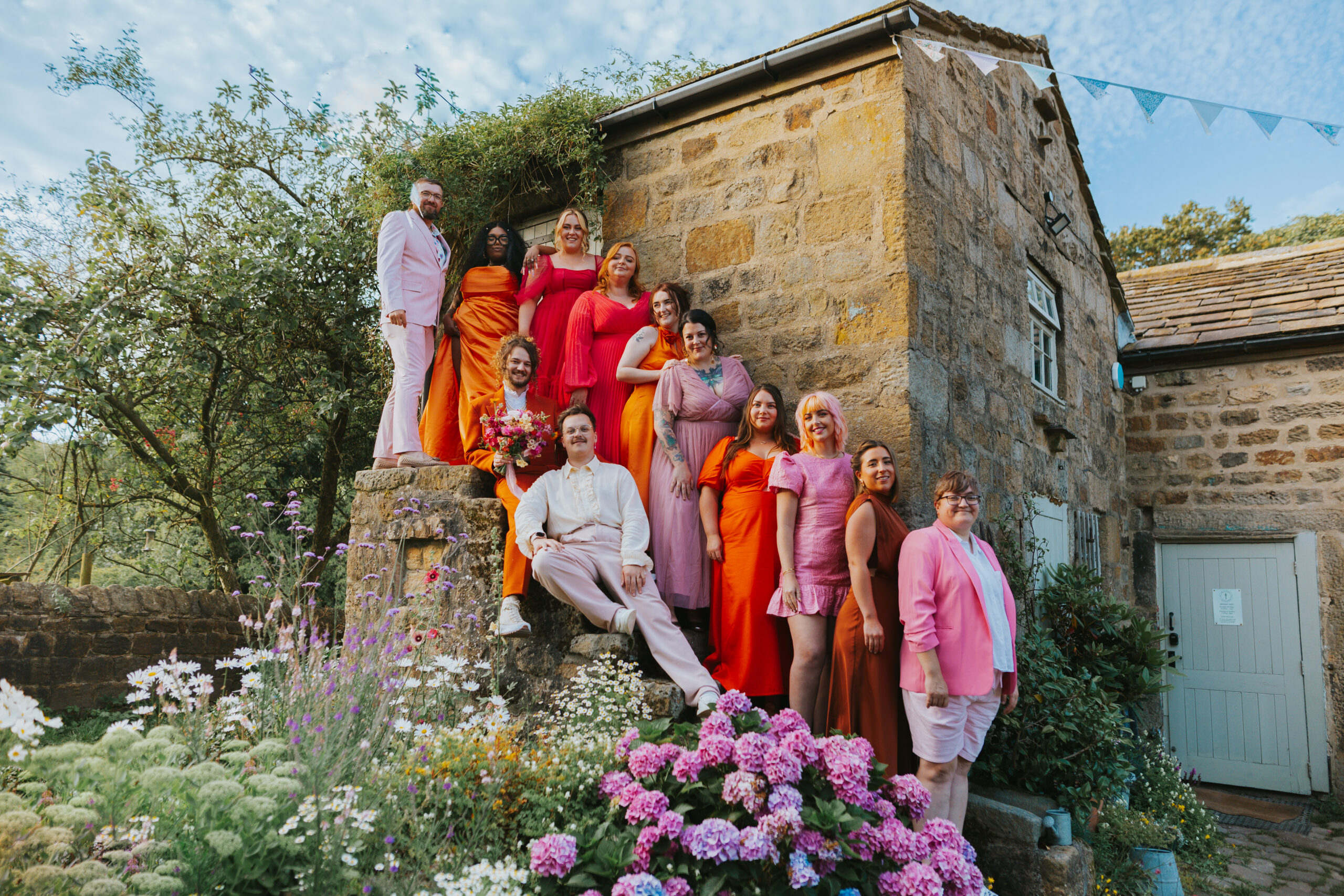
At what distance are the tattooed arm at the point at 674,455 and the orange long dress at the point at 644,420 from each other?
0.10m

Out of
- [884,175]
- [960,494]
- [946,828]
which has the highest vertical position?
[884,175]

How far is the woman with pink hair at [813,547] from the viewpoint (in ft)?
11.9

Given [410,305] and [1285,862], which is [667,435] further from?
[1285,862]

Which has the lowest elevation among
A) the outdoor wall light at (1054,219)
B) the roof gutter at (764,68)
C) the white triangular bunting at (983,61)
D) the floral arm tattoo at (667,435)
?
the floral arm tattoo at (667,435)

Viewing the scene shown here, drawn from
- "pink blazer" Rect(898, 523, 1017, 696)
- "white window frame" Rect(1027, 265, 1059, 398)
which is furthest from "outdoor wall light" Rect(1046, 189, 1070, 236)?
"pink blazer" Rect(898, 523, 1017, 696)

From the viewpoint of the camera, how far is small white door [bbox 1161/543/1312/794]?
738 cm

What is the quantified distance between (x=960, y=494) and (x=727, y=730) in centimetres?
168

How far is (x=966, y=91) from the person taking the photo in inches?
210

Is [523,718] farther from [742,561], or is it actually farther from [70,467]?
[70,467]

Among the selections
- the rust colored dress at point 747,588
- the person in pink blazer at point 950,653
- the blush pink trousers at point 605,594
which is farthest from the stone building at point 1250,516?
the blush pink trousers at point 605,594

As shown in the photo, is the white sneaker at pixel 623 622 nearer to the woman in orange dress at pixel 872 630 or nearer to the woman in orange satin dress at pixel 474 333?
the woman in orange dress at pixel 872 630

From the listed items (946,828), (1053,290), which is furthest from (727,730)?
(1053,290)

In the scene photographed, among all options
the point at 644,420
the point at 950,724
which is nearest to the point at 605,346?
the point at 644,420

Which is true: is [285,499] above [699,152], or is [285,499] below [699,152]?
below
